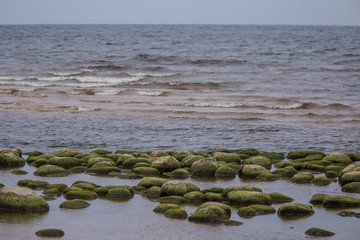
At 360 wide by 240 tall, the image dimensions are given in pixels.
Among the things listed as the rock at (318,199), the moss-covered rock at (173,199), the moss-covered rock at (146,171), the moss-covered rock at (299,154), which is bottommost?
the moss-covered rock at (173,199)

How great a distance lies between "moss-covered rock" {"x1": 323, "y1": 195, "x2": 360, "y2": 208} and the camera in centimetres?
959

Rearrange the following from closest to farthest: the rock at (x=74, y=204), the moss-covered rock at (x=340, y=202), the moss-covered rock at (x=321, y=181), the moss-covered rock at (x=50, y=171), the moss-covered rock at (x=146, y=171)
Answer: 1. the rock at (x=74, y=204)
2. the moss-covered rock at (x=340, y=202)
3. the moss-covered rock at (x=321, y=181)
4. the moss-covered rock at (x=50, y=171)
5. the moss-covered rock at (x=146, y=171)

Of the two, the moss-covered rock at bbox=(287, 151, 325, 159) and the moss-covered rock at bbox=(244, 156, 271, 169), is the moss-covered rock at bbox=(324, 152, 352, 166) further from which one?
the moss-covered rock at bbox=(244, 156, 271, 169)

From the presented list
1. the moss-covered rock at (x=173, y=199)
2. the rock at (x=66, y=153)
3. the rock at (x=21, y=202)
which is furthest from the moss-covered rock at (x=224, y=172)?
the rock at (x=21, y=202)

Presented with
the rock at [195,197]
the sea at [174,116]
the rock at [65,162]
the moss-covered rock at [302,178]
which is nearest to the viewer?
the sea at [174,116]

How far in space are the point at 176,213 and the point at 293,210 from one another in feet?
6.64

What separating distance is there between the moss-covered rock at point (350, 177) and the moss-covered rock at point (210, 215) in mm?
3507

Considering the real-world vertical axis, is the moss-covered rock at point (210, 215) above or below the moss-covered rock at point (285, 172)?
below

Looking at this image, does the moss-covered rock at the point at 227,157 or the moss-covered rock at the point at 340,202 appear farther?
the moss-covered rock at the point at 227,157

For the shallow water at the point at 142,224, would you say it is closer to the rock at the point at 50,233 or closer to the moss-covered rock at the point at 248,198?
the rock at the point at 50,233

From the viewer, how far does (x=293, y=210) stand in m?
9.17

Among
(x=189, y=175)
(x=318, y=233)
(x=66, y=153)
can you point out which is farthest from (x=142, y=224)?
(x=66, y=153)

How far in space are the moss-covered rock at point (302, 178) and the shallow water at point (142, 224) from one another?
143 centimetres

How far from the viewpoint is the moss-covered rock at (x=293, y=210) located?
9133mm
